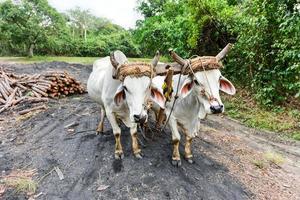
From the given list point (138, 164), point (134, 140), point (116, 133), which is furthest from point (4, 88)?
point (138, 164)

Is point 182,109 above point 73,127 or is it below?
above

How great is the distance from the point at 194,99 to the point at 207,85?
1.82ft

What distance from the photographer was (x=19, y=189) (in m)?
5.25

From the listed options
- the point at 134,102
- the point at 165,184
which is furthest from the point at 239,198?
the point at 134,102

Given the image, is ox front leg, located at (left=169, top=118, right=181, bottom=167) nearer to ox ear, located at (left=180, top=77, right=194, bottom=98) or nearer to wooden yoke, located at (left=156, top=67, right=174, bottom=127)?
wooden yoke, located at (left=156, top=67, right=174, bottom=127)

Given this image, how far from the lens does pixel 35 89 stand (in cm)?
1034

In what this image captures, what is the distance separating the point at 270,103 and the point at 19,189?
298 inches

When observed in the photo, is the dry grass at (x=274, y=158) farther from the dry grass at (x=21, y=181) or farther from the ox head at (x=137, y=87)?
the dry grass at (x=21, y=181)

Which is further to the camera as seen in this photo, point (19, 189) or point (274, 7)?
point (274, 7)

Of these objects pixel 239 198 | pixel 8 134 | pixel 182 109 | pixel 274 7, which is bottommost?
pixel 8 134

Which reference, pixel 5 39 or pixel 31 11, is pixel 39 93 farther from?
pixel 5 39

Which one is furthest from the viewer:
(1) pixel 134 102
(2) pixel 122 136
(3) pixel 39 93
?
(3) pixel 39 93

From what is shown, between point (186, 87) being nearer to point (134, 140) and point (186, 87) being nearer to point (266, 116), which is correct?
point (134, 140)

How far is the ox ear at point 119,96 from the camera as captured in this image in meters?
4.92
